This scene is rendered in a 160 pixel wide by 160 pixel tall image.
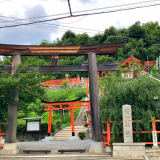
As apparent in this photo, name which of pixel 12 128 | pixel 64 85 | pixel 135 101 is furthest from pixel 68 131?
pixel 64 85

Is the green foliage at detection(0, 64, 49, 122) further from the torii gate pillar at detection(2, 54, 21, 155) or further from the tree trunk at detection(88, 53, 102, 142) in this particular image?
the tree trunk at detection(88, 53, 102, 142)

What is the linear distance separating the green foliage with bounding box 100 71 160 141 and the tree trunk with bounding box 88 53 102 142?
0.81 metres

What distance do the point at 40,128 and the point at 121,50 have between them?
1259 inches

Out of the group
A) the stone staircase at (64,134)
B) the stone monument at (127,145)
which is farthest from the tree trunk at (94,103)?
the stone staircase at (64,134)

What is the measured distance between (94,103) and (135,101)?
2.25 meters

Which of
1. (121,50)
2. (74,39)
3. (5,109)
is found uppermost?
(74,39)

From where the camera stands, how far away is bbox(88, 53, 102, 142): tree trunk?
37.3 ft

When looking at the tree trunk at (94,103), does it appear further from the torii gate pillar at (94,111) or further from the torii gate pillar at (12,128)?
the torii gate pillar at (12,128)

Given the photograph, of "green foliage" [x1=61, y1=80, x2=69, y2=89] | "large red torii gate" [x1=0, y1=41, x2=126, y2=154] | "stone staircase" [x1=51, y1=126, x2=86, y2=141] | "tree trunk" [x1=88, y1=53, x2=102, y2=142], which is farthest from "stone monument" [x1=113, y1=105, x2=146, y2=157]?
"green foliage" [x1=61, y1=80, x2=69, y2=89]

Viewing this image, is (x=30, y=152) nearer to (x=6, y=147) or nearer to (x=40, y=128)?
(x=6, y=147)

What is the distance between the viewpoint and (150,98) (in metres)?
10.2

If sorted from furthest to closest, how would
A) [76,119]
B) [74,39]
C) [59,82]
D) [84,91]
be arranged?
[74,39] → [59,82] → [84,91] → [76,119]

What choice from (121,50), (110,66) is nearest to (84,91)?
(121,50)

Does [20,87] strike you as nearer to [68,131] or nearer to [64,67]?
[64,67]
